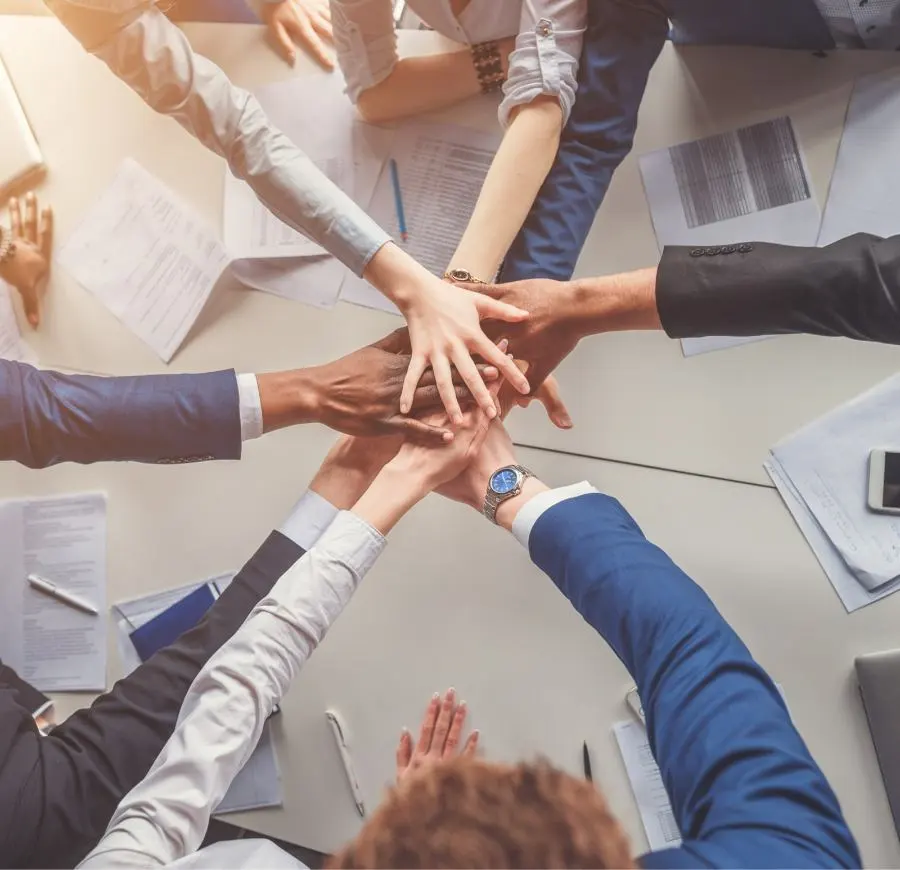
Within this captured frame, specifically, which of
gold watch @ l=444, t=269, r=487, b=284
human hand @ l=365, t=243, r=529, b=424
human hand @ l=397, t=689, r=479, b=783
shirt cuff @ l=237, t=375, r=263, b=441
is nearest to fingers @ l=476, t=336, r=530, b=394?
human hand @ l=365, t=243, r=529, b=424

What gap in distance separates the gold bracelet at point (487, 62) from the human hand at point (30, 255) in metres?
0.79

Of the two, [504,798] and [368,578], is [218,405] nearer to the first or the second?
[368,578]

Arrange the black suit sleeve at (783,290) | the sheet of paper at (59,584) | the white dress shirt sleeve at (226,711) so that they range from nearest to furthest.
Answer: the white dress shirt sleeve at (226,711), the black suit sleeve at (783,290), the sheet of paper at (59,584)

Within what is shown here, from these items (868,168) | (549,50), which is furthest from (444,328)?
(868,168)

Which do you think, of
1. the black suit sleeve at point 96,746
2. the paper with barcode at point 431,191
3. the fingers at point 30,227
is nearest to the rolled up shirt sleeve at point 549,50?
the paper with barcode at point 431,191

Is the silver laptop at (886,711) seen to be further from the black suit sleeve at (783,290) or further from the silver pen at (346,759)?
the silver pen at (346,759)

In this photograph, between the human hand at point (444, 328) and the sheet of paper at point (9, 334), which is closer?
the human hand at point (444, 328)

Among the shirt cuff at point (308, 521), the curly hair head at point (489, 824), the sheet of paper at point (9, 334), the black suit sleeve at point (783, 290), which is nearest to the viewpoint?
the curly hair head at point (489, 824)

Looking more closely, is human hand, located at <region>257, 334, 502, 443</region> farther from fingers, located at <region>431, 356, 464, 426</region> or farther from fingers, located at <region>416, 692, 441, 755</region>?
fingers, located at <region>416, 692, 441, 755</region>

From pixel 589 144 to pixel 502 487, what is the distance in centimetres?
56

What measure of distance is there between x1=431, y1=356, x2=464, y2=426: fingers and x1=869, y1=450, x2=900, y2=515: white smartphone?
1.88 feet

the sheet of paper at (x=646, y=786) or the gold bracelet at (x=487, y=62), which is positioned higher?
the gold bracelet at (x=487, y=62)

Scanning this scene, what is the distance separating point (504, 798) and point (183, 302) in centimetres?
102

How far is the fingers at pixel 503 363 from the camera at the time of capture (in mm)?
1135
